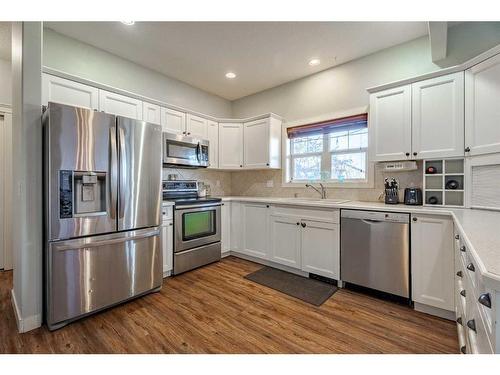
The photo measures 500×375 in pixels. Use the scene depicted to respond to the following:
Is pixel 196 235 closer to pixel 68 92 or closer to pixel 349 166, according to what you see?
pixel 68 92

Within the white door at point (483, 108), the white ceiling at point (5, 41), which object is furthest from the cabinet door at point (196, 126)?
the white door at point (483, 108)

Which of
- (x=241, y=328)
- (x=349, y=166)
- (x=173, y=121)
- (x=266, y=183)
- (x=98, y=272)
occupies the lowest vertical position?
(x=241, y=328)

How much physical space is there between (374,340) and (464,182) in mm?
1693

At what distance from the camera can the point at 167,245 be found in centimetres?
283

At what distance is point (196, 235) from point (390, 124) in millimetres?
2711

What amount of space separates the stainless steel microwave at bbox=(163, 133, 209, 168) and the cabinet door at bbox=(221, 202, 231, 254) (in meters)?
0.73

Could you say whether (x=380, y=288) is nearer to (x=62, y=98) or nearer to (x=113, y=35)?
(x=62, y=98)

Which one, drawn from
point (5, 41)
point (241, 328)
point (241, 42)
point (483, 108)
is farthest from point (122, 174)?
point (483, 108)

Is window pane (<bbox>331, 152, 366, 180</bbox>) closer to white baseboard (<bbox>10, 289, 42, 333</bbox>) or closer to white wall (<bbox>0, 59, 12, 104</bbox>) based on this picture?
white baseboard (<bbox>10, 289, 42, 333</bbox>)

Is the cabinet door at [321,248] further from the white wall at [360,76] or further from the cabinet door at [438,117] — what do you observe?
the white wall at [360,76]

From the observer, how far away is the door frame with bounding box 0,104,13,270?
3053 millimetres

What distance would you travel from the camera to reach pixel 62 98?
2.38 m

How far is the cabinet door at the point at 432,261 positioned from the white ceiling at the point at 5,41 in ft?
14.9
